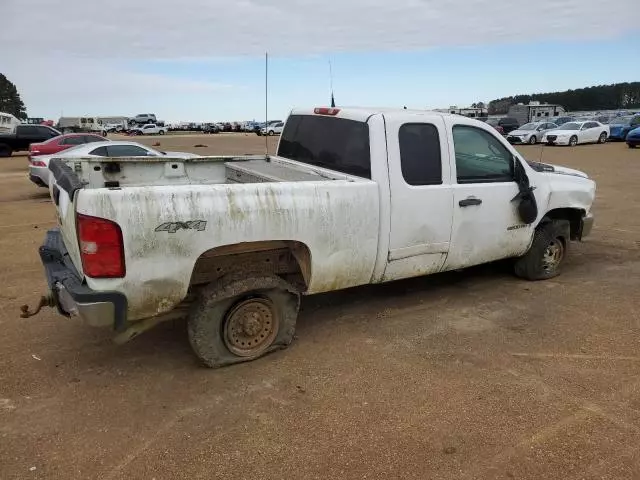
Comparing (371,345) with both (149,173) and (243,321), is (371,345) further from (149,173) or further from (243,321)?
(149,173)

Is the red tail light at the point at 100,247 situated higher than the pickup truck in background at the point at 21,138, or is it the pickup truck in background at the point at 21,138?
the pickup truck in background at the point at 21,138

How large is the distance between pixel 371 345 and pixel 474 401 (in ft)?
3.40

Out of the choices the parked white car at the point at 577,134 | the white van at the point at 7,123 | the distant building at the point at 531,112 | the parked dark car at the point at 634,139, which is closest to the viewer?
the parked dark car at the point at 634,139

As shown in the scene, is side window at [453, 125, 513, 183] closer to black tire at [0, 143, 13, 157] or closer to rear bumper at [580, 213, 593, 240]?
rear bumper at [580, 213, 593, 240]

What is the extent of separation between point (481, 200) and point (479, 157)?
1.45ft

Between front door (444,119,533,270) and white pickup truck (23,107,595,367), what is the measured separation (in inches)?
0.6

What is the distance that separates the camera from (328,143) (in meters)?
4.82

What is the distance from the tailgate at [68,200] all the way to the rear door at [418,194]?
2.30 m

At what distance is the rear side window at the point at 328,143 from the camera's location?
437 centimetres

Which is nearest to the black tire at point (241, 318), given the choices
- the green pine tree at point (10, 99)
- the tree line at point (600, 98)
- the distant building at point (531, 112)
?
the distant building at point (531, 112)

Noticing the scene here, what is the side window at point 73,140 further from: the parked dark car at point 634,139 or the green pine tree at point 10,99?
the green pine tree at point 10,99

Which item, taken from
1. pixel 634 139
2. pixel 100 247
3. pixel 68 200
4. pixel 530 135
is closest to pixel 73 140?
pixel 68 200

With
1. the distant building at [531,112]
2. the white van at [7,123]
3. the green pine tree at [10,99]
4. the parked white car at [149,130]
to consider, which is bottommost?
the white van at [7,123]

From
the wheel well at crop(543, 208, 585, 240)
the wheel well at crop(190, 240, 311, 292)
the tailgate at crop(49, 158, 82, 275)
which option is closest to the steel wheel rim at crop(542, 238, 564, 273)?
the wheel well at crop(543, 208, 585, 240)
